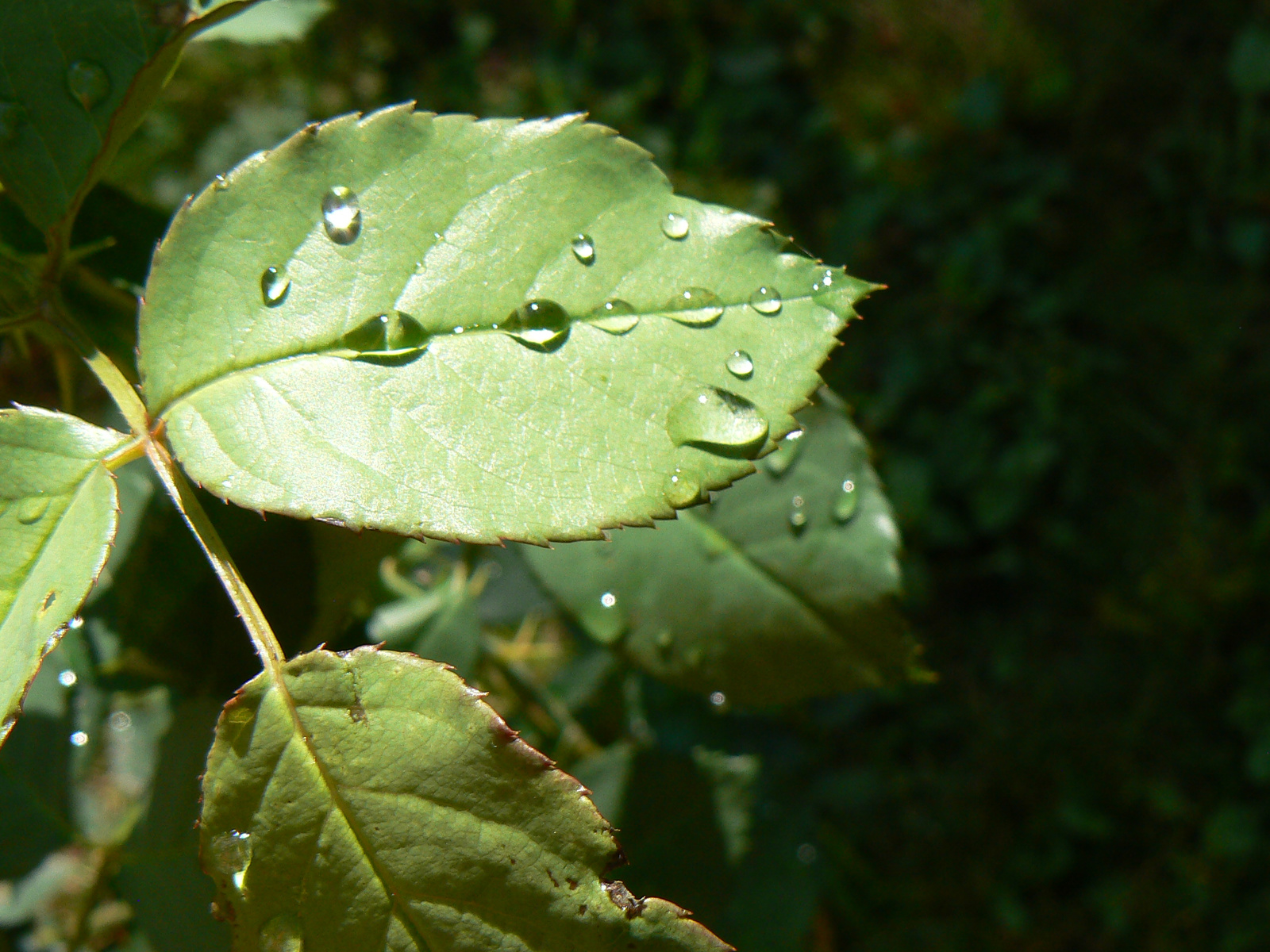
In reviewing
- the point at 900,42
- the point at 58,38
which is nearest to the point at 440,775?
the point at 58,38

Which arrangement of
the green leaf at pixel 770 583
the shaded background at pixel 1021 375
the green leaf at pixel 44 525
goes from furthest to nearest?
the shaded background at pixel 1021 375 < the green leaf at pixel 770 583 < the green leaf at pixel 44 525

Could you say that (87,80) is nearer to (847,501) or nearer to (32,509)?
(32,509)

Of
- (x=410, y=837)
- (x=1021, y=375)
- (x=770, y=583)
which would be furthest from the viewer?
(x=1021, y=375)

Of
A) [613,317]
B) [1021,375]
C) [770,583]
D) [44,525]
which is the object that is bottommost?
[1021,375]

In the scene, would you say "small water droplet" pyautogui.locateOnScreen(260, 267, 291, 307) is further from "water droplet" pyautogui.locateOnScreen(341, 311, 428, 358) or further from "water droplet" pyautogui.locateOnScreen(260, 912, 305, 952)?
"water droplet" pyautogui.locateOnScreen(260, 912, 305, 952)

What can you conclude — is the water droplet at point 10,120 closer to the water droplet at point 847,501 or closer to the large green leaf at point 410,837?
the large green leaf at point 410,837

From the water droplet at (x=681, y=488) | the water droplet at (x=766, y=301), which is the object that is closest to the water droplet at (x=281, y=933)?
the water droplet at (x=681, y=488)

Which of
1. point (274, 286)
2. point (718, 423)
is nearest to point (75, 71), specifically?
point (274, 286)
